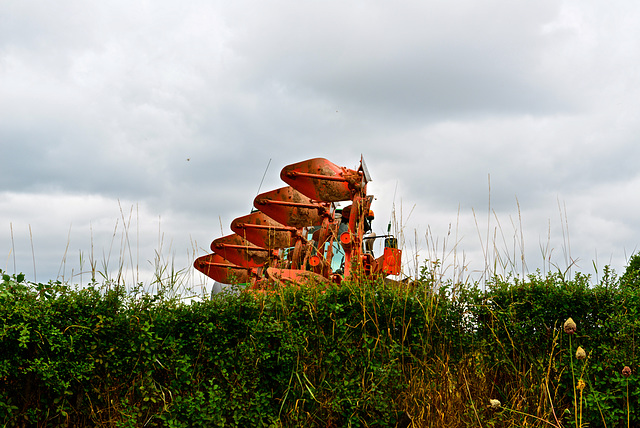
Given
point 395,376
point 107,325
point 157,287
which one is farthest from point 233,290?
point 395,376

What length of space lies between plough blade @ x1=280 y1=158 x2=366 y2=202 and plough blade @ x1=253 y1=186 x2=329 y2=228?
774 mm

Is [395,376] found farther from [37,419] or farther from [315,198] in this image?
[315,198]

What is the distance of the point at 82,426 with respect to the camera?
415 centimetres

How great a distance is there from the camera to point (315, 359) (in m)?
4.19

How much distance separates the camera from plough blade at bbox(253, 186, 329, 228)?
790 cm

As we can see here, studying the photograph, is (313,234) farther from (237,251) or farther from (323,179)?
(237,251)

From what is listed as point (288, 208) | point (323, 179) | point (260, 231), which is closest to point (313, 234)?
point (288, 208)

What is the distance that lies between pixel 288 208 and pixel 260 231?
1040 millimetres

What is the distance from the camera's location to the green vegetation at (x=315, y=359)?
406 centimetres

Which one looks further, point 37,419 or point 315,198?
point 315,198

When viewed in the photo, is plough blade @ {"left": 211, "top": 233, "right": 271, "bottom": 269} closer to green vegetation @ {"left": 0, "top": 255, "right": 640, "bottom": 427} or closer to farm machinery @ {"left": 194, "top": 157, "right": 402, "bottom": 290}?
farm machinery @ {"left": 194, "top": 157, "right": 402, "bottom": 290}

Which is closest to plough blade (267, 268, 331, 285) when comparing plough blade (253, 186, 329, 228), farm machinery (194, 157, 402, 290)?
farm machinery (194, 157, 402, 290)

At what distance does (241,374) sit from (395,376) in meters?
1.11

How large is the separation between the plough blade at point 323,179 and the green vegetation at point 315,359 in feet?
8.06
